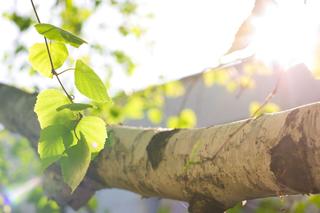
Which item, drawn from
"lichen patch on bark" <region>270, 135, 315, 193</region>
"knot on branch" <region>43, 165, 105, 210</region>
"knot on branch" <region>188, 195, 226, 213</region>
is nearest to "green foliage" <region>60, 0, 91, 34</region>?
"knot on branch" <region>43, 165, 105, 210</region>

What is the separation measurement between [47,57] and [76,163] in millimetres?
119

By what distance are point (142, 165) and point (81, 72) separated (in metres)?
0.50

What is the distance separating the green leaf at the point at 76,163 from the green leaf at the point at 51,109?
3 cm

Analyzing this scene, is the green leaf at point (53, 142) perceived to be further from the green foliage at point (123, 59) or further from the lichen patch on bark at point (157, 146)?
the green foliage at point (123, 59)

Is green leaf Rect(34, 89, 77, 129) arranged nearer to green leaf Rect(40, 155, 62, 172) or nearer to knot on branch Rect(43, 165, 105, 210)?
green leaf Rect(40, 155, 62, 172)

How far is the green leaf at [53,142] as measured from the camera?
0.50 metres

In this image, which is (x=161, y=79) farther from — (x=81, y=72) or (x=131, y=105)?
(x=81, y=72)

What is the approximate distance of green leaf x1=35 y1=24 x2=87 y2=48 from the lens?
0.45m

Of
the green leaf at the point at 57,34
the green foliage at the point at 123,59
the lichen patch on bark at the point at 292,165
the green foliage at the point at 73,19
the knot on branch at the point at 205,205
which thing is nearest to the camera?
the green leaf at the point at 57,34

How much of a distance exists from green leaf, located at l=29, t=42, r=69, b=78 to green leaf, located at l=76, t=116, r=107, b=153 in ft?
0.22

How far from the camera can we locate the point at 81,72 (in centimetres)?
49

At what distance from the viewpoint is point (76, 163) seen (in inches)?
19.8

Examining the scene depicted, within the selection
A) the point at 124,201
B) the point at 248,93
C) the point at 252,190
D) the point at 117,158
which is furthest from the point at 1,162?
the point at 252,190

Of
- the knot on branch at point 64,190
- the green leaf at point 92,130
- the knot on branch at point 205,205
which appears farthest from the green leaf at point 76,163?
the knot on branch at point 64,190
